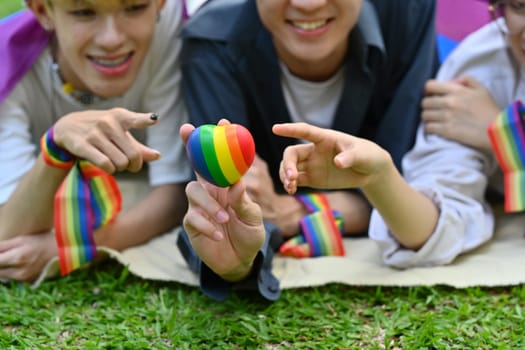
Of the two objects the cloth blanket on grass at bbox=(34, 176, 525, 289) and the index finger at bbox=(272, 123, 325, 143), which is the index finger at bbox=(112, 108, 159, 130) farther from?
the cloth blanket on grass at bbox=(34, 176, 525, 289)

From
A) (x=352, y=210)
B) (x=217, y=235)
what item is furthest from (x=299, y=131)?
(x=352, y=210)

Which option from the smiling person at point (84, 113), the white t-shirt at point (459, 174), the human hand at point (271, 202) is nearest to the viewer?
the smiling person at point (84, 113)

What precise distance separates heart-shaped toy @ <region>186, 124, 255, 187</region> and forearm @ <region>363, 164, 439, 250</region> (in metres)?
0.36

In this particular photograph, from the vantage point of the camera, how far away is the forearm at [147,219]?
1880mm

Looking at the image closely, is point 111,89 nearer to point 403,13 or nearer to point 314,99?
point 314,99

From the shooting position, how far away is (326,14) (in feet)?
5.98

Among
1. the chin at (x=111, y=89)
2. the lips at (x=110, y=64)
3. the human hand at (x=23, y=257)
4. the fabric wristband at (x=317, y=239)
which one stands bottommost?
the human hand at (x=23, y=257)

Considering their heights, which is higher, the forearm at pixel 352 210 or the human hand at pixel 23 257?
the forearm at pixel 352 210

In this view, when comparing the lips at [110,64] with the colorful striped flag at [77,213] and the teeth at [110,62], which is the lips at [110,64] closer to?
the teeth at [110,62]

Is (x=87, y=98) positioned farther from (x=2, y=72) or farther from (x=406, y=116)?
(x=406, y=116)

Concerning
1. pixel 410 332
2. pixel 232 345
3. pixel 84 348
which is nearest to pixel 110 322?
pixel 84 348

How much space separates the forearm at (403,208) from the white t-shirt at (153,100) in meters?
0.58

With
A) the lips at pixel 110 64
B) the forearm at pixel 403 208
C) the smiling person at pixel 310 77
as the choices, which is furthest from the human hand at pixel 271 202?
the lips at pixel 110 64

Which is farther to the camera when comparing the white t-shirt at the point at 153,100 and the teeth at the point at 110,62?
the white t-shirt at the point at 153,100
